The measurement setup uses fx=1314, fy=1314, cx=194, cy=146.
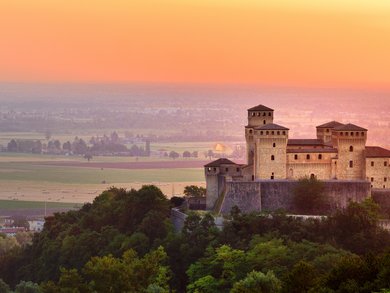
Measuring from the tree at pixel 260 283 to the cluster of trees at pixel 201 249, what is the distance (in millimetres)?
34

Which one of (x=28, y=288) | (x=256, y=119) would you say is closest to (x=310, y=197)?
(x=256, y=119)

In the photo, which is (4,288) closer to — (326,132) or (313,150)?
(313,150)

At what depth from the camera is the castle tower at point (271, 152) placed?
57.0 metres

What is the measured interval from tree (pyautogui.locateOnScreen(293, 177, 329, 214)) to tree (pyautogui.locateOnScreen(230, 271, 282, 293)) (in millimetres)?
10088

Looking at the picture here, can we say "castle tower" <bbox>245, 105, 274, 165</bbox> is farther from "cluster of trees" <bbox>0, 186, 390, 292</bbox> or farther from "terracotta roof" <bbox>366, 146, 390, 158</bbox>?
"terracotta roof" <bbox>366, 146, 390, 158</bbox>

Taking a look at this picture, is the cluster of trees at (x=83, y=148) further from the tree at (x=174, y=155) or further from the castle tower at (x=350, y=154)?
the castle tower at (x=350, y=154)

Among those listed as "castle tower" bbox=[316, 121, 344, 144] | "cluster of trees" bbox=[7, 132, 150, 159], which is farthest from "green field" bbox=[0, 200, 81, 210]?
"castle tower" bbox=[316, 121, 344, 144]

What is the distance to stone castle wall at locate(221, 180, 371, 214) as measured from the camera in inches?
2227

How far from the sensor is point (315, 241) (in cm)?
5372

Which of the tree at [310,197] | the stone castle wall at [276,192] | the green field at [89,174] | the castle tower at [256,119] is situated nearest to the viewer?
the tree at [310,197]

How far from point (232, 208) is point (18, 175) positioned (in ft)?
340

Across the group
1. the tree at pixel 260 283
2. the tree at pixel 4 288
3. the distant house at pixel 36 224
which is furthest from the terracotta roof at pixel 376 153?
the distant house at pixel 36 224

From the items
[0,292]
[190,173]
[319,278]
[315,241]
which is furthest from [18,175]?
[319,278]

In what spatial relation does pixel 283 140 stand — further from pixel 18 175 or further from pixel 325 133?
pixel 18 175
